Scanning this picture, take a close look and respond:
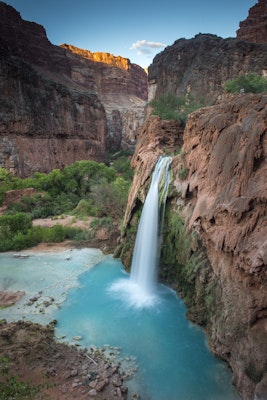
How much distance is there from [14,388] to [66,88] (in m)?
42.5

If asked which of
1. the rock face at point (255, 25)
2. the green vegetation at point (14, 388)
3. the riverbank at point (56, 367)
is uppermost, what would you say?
the rock face at point (255, 25)

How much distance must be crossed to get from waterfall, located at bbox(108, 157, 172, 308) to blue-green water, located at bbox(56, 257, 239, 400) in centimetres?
37

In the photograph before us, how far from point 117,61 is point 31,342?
294 feet

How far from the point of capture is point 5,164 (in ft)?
105

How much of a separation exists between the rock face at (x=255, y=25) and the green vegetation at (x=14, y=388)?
48.0 meters

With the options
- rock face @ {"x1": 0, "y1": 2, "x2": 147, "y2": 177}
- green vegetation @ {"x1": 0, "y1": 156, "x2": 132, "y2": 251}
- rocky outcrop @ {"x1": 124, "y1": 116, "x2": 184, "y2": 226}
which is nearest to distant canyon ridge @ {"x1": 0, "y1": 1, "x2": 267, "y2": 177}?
rock face @ {"x1": 0, "y1": 2, "x2": 147, "y2": 177}

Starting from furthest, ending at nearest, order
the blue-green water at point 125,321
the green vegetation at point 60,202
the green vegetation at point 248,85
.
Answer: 1. the green vegetation at point 60,202
2. the green vegetation at point 248,85
3. the blue-green water at point 125,321

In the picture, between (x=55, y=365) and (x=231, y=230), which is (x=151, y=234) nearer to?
(x=231, y=230)

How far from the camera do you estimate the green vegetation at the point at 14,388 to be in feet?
17.8

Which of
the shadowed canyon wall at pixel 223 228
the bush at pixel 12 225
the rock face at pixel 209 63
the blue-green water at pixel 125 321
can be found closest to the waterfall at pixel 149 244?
the blue-green water at pixel 125 321

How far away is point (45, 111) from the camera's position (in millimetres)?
37875

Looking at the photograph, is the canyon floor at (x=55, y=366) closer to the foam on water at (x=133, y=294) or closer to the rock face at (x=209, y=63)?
the foam on water at (x=133, y=294)

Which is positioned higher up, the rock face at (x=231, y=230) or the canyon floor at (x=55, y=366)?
the rock face at (x=231, y=230)

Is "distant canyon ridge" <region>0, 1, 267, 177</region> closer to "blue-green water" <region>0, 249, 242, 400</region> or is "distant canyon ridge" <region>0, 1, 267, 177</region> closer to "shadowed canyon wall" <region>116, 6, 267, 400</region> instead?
"shadowed canyon wall" <region>116, 6, 267, 400</region>
